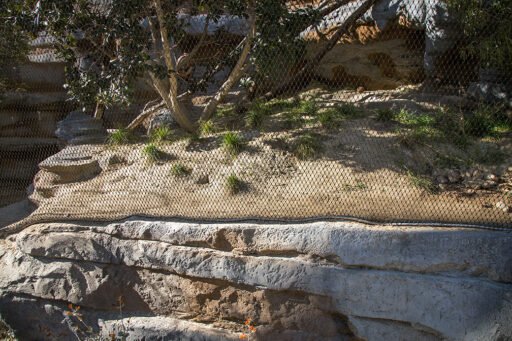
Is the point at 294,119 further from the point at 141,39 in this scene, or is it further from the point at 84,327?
the point at 84,327

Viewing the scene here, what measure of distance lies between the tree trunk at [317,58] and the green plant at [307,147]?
931mm

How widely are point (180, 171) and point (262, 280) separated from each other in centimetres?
171

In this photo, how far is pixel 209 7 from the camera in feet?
17.5

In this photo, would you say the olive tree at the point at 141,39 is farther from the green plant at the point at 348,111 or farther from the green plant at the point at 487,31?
the green plant at the point at 487,31

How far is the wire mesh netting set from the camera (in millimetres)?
4645

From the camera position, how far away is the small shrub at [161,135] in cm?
599

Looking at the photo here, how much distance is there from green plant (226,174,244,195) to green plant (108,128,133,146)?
1876 millimetres

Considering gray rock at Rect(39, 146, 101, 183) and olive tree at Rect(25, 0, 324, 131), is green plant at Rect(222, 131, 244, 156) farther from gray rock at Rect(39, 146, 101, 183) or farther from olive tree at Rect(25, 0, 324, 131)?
gray rock at Rect(39, 146, 101, 183)

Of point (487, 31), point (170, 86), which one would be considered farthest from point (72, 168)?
point (487, 31)

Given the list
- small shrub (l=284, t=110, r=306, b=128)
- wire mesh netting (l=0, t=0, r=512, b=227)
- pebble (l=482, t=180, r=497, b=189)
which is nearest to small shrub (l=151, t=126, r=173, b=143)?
wire mesh netting (l=0, t=0, r=512, b=227)

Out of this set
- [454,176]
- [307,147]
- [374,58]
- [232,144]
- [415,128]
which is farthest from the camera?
[374,58]

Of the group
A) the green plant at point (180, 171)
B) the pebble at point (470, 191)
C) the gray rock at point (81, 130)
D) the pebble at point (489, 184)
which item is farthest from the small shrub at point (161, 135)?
the pebble at point (489, 184)

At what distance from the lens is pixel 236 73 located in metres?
5.90

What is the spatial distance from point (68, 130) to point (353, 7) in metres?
3.81
